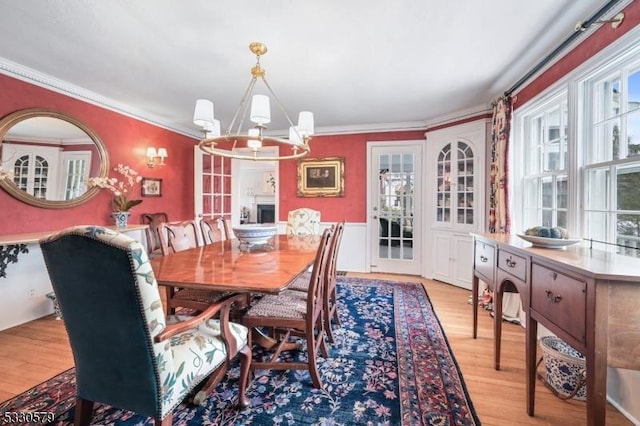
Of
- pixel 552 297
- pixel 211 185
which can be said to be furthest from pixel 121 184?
pixel 552 297

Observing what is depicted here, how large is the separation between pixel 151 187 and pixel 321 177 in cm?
249

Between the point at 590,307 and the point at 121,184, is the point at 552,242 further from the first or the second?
the point at 121,184

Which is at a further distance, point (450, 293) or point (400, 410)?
point (450, 293)

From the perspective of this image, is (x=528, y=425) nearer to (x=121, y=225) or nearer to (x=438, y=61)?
(x=438, y=61)

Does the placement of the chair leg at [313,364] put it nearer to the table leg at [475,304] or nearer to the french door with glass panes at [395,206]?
the table leg at [475,304]

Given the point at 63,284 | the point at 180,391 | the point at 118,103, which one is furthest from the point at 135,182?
the point at 180,391

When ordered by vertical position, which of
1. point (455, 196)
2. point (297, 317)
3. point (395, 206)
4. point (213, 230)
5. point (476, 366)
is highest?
point (455, 196)

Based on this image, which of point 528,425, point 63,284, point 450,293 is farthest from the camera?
point 450,293

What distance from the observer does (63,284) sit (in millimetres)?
1071

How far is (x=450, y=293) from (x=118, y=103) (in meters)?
4.68

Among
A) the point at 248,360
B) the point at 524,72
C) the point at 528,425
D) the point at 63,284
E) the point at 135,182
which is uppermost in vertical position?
the point at 524,72

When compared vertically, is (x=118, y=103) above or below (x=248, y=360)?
above

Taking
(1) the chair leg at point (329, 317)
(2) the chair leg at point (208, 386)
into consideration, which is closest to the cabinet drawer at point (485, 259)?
(1) the chair leg at point (329, 317)

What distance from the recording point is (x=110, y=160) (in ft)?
11.1
